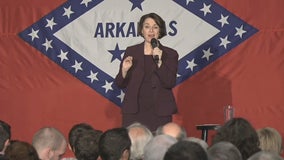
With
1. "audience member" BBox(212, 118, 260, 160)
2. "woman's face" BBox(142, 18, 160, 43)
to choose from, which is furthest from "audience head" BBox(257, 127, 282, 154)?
"woman's face" BBox(142, 18, 160, 43)

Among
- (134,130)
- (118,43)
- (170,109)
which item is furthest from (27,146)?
(118,43)

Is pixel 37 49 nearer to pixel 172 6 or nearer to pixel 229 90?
pixel 172 6

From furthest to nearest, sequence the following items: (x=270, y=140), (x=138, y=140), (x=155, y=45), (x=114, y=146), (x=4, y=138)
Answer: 1. (x=155, y=45)
2. (x=270, y=140)
3. (x=4, y=138)
4. (x=138, y=140)
5. (x=114, y=146)

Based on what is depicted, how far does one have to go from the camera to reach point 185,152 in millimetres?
3311

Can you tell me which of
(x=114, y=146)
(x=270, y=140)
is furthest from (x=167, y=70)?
(x=114, y=146)

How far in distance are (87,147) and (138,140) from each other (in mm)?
318

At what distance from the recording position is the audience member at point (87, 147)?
436 centimetres

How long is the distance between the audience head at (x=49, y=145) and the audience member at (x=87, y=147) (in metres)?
0.11

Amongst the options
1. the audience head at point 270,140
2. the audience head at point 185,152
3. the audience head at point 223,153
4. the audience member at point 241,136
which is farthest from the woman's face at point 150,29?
the audience head at point 185,152

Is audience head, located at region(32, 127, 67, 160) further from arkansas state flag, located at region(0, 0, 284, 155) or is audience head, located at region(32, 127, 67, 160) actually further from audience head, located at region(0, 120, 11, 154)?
arkansas state flag, located at region(0, 0, 284, 155)

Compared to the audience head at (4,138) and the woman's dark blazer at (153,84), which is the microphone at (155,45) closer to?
the woman's dark blazer at (153,84)

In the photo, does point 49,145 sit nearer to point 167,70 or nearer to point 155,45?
point 155,45

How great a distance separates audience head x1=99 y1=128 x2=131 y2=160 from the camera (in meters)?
4.06

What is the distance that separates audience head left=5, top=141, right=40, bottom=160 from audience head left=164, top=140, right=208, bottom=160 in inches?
26.5
